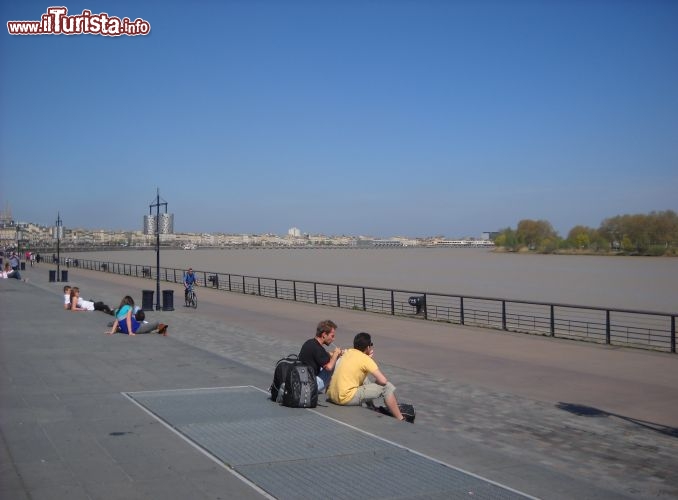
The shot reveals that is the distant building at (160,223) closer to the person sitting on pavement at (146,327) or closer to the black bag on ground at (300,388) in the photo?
the person sitting on pavement at (146,327)

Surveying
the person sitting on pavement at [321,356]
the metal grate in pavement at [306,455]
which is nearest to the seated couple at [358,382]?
the person sitting on pavement at [321,356]

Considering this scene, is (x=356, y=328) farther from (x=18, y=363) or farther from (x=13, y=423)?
(x=13, y=423)

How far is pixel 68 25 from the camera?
1487 centimetres

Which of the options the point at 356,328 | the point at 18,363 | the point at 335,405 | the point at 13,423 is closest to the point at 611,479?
the point at 335,405

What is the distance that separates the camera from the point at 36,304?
858 inches

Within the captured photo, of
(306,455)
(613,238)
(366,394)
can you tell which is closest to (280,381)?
(366,394)

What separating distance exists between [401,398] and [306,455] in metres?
3.48

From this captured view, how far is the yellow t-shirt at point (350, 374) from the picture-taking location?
8.02 m

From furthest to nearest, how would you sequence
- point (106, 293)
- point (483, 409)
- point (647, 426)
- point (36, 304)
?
1. point (106, 293)
2. point (36, 304)
3. point (483, 409)
4. point (647, 426)

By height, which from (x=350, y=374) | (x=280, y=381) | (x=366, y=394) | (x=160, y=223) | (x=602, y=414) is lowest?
(x=602, y=414)

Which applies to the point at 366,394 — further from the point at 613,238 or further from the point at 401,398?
the point at 613,238

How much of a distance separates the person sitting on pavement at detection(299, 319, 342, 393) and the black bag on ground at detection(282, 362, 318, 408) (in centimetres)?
42

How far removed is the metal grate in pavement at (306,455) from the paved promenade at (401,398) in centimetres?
18

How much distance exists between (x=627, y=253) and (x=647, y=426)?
13152cm
